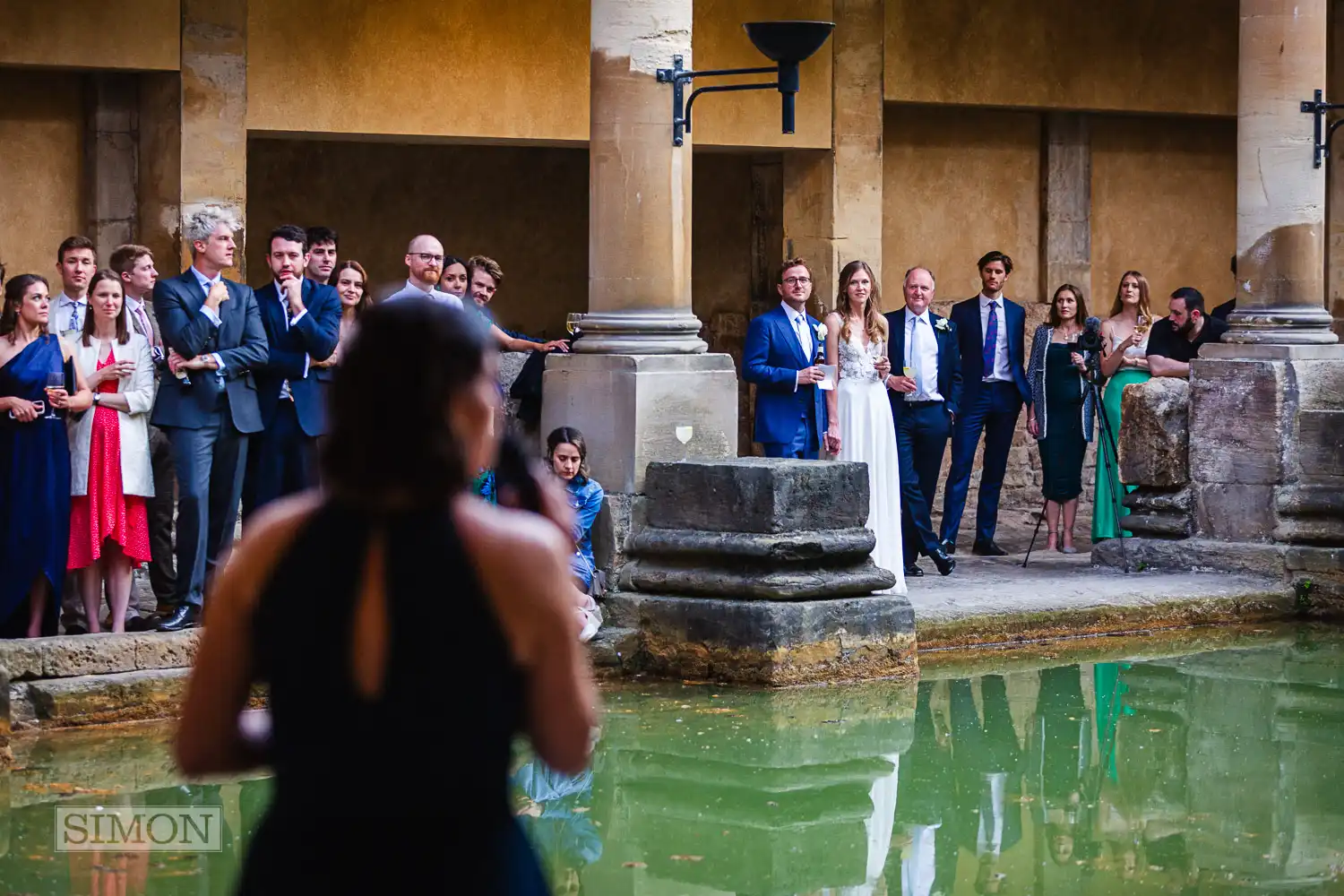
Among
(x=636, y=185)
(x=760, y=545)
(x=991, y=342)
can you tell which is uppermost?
(x=636, y=185)

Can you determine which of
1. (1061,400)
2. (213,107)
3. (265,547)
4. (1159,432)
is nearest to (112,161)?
(213,107)

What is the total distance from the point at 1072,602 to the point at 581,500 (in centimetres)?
259

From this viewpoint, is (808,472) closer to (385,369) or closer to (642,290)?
(642,290)

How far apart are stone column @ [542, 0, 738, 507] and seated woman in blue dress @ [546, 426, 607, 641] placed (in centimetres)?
24

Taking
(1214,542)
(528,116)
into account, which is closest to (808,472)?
(1214,542)

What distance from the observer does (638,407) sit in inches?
328

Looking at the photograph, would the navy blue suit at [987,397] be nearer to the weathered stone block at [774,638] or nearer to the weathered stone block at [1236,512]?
the weathered stone block at [1236,512]

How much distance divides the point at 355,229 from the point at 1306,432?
6.59 metres

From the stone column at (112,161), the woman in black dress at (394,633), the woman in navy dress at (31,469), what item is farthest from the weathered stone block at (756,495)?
the woman in black dress at (394,633)

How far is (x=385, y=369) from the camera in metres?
2.39

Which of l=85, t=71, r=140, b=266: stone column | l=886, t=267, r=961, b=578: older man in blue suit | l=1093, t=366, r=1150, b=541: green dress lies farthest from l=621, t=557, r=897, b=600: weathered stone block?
l=85, t=71, r=140, b=266: stone column

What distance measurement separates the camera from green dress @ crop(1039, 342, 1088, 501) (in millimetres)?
11453

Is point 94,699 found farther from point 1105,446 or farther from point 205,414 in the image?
point 1105,446

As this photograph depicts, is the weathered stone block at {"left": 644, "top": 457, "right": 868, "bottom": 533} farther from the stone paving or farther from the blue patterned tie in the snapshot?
the blue patterned tie
